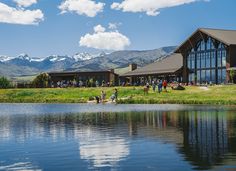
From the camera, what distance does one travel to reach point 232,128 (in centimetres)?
2758

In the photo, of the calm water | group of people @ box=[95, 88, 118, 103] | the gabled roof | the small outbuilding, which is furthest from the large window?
the calm water

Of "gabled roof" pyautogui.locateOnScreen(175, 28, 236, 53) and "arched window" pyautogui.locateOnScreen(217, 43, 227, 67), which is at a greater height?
"gabled roof" pyautogui.locateOnScreen(175, 28, 236, 53)

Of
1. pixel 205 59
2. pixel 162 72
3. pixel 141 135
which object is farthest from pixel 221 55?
pixel 141 135

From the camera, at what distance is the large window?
296 feet

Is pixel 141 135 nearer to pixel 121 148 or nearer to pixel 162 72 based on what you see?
pixel 121 148

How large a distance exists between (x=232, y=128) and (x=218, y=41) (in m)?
64.7

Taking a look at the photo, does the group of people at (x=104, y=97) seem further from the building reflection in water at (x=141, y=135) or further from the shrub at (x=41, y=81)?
the shrub at (x=41, y=81)

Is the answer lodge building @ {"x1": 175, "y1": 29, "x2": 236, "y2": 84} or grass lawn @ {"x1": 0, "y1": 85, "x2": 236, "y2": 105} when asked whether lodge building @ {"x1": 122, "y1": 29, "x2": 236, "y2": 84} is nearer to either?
lodge building @ {"x1": 175, "y1": 29, "x2": 236, "y2": 84}

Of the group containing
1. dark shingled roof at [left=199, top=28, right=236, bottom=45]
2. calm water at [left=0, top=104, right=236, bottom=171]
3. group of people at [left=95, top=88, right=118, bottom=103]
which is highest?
dark shingled roof at [left=199, top=28, right=236, bottom=45]

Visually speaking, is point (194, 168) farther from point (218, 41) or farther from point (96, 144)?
point (218, 41)

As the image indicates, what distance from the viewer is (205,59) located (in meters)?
94.6

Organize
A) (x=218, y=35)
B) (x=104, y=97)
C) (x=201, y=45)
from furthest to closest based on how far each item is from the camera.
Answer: (x=201, y=45), (x=218, y=35), (x=104, y=97)

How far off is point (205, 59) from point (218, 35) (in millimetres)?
6547

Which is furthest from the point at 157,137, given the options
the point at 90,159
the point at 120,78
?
the point at 120,78
